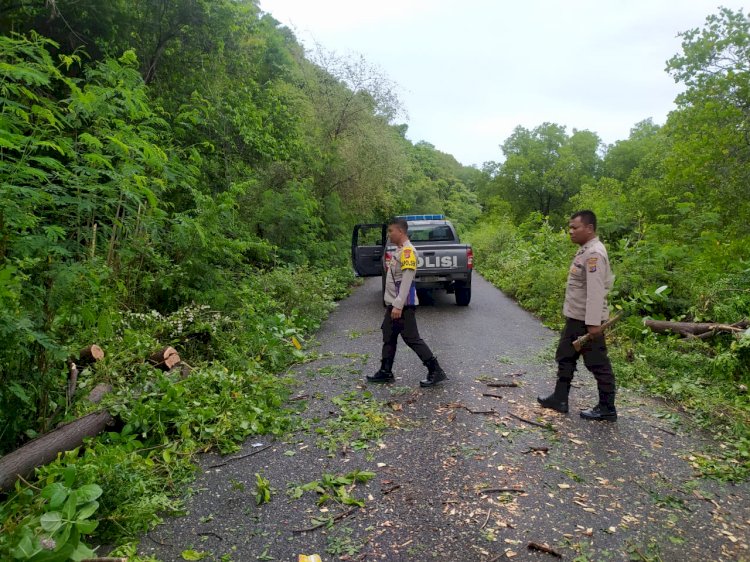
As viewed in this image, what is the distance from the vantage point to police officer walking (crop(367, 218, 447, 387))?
5497mm

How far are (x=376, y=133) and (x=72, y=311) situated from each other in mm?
19343

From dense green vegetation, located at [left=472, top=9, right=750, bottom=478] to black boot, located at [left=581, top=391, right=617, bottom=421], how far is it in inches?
33.5

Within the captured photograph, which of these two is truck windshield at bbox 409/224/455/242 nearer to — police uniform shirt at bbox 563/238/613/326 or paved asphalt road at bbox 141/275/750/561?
paved asphalt road at bbox 141/275/750/561

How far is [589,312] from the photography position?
14.7 feet

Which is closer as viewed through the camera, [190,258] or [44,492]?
[44,492]

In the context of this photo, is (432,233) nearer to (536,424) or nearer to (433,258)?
(433,258)

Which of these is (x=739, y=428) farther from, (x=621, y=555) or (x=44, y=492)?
(x=44, y=492)

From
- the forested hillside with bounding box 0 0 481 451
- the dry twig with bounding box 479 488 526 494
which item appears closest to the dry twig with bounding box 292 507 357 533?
the dry twig with bounding box 479 488 526 494

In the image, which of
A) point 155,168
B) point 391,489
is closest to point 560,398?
point 391,489

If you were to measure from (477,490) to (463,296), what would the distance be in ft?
27.4

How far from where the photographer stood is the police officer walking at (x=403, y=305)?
550 centimetres

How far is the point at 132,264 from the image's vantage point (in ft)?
21.8

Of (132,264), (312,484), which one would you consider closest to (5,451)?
(312,484)

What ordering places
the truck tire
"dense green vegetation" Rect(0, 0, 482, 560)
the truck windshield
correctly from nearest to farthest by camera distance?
"dense green vegetation" Rect(0, 0, 482, 560), the truck tire, the truck windshield
